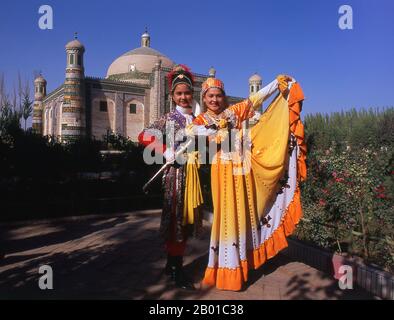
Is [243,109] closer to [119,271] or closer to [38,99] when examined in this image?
[119,271]

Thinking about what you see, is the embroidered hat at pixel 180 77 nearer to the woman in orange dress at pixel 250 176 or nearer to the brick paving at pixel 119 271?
the woman in orange dress at pixel 250 176

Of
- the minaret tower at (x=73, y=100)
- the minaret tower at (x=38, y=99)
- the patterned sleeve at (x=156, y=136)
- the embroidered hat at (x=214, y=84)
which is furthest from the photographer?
the minaret tower at (x=38, y=99)

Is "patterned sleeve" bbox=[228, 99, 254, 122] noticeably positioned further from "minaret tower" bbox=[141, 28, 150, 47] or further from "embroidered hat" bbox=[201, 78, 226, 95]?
"minaret tower" bbox=[141, 28, 150, 47]

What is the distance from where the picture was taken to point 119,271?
3709mm

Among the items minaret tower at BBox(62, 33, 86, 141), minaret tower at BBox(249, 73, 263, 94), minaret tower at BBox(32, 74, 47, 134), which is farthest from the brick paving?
minaret tower at BBox(32, 74, 47, 134)

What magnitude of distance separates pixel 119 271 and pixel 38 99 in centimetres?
4267

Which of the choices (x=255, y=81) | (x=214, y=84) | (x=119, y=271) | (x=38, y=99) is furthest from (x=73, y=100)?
(x=214, y=84)

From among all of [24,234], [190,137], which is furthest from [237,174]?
[24,234]

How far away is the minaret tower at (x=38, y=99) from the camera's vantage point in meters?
41.4

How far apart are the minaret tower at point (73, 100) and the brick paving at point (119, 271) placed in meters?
27.3

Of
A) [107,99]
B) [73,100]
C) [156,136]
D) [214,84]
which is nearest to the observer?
[214,84]

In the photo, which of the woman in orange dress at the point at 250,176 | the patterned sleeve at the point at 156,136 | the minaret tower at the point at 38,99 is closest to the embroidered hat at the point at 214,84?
the woman in orange dress at the point at 250,176
